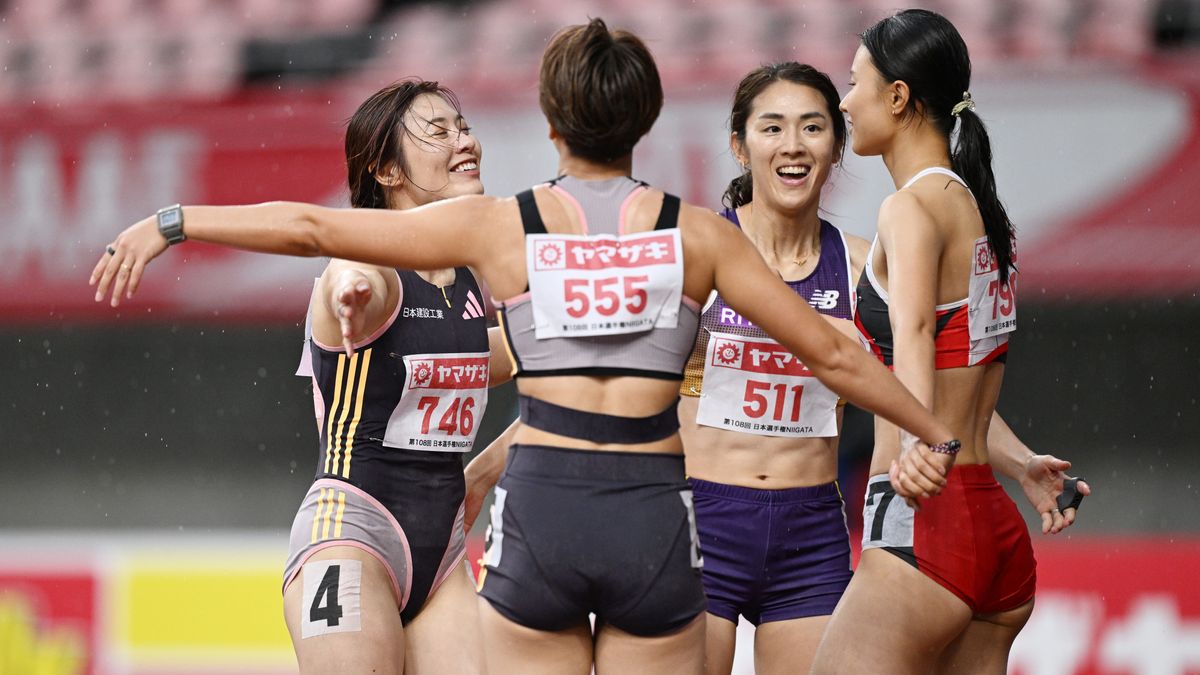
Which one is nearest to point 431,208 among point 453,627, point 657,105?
point 657,105

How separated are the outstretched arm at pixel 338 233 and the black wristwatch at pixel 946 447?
1092mm

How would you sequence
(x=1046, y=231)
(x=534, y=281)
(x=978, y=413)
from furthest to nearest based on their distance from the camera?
(x=1046, y=231), (x=978, y=413), (x=534, y=281)

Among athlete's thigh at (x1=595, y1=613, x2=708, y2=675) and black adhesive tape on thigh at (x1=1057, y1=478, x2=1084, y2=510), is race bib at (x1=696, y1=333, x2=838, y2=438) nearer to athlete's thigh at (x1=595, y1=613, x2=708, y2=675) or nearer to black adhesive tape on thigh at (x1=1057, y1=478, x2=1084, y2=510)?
black adhesive tape on thigh at (x1=1057, y1=478, x2=1084, y2=510)

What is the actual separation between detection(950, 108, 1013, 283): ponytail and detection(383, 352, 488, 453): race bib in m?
1.44

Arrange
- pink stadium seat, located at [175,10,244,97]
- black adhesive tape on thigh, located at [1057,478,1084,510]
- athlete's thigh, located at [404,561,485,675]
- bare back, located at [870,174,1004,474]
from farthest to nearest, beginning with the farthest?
pink stadium seat, located at [175,10,244,97] → athlete's thigh, located at [404,561,485,675] → black adhesive tape on thigh, located at [1057,478,1084,510] → bare back, located at [870,174,1004,474]

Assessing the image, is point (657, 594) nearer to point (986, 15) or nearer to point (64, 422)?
point (986, 15)

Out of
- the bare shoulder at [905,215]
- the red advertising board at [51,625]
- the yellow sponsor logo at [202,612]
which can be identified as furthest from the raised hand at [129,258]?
the red advertising board at [51,625]

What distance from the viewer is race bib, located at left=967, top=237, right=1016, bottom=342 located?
11.9 ft

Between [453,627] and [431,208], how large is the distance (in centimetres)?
152

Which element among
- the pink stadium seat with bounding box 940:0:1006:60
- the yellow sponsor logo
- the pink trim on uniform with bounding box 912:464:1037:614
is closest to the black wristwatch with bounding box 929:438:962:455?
the pink trim on uniform with bounding box 912:464:1037:614

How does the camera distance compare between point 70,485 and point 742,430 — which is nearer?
point 742,430

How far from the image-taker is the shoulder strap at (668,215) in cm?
310

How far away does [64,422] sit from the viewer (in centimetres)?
1262

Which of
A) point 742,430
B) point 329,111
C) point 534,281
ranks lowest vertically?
point 742,430
